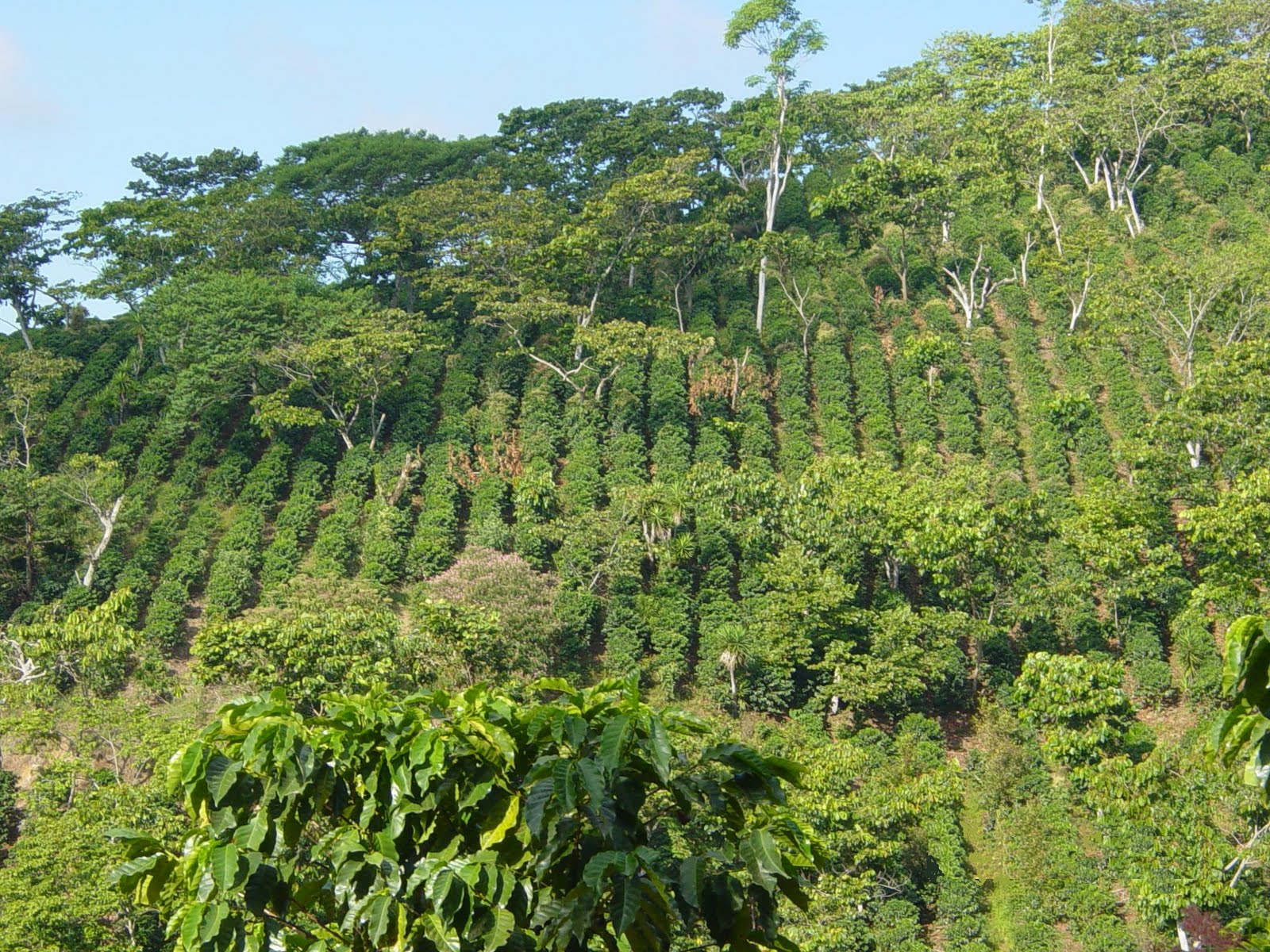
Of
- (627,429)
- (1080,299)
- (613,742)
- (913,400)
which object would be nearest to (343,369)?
(627,429)

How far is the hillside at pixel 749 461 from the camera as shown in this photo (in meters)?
23.6

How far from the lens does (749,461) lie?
34688 millimetres

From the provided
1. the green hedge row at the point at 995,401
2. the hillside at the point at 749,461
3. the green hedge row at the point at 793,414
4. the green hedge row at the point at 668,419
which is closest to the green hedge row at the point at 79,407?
the hillside at the point at 749,461

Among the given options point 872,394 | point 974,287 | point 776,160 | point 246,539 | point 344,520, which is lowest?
point 246,539

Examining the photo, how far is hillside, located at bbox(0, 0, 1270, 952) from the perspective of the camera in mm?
23625

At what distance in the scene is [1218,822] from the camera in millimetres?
21359

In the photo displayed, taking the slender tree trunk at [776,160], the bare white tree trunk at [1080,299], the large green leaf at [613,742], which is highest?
the slender tree trunk at [776,160]

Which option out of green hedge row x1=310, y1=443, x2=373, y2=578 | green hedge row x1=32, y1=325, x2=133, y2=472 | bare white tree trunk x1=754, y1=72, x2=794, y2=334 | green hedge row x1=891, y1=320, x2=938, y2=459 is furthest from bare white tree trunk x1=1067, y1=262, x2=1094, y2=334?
green hedge row x1=32, y1=325, x2=133, y2=472

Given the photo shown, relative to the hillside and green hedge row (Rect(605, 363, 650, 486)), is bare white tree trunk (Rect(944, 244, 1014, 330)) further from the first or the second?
green hedge row (Rect(605, 363, 650, 486))

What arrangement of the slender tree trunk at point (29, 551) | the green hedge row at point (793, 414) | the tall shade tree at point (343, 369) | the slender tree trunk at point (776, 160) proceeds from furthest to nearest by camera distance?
1. the slender tree trunk at point (776, 160)
2. the tall shade tree at point (343, 369)
3. the green hedge row at point (793, 414)
4. the slender tree trunk at point (29, 551)

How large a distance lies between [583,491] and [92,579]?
10642 mm

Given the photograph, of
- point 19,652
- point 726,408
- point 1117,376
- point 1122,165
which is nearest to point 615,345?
point 726,408

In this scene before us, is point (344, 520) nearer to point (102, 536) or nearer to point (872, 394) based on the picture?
point (102, 536)

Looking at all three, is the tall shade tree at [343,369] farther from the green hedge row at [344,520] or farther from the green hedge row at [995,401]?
the green hedge row at [995,401]
